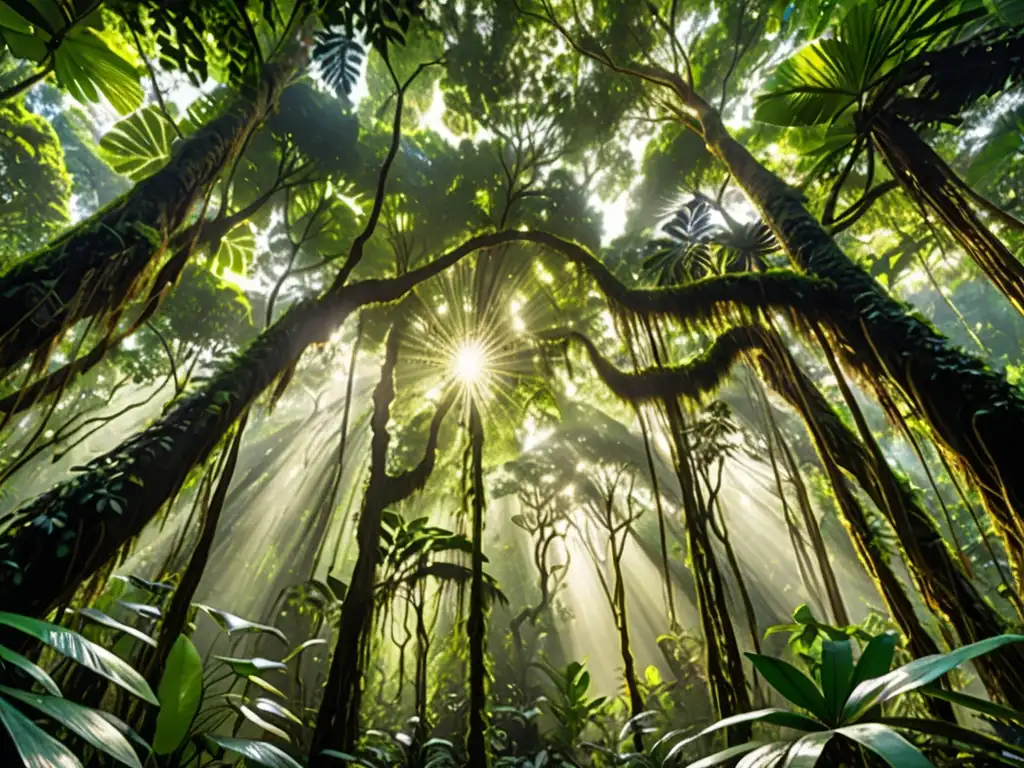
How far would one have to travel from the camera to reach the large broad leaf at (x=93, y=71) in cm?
230

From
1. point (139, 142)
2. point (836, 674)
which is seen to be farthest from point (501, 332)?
point (836, 674)

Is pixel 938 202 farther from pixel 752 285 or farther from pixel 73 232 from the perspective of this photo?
pixel 73 232

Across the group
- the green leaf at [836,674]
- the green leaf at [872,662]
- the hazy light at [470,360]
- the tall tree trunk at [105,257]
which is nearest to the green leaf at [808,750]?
the green leaf at [836,674]

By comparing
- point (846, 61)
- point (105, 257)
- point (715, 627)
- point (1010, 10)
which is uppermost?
point (846, 61)

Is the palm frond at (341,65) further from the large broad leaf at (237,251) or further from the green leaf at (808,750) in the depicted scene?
the green leaf at (808,750)

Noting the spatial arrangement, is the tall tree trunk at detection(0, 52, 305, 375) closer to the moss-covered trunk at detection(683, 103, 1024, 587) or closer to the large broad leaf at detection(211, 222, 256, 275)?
the large broad leaf at detection(211, 222, 256, 275)

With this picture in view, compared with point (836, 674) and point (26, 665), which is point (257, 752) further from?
point (836, 674)

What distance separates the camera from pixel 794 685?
124 centimetres

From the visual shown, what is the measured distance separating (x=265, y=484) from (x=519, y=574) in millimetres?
15561

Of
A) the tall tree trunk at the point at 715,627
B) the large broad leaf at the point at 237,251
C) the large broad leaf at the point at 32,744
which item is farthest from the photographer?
the large broad leaf at the point at 237,251

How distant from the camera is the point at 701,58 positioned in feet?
19.8

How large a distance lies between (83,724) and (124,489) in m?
1.48

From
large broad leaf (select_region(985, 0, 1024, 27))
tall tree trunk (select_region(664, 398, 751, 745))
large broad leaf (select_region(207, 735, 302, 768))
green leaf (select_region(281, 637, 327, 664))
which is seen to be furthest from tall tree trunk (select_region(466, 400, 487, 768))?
large broad leaf (select_region(985, 0, 1024, 27))

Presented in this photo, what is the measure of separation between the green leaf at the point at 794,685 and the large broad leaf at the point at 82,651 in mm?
1649
